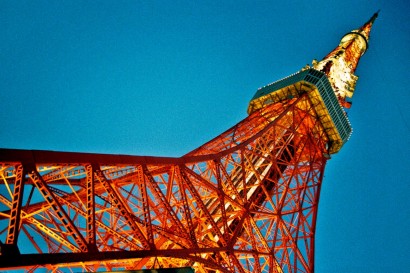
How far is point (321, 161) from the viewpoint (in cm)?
2859

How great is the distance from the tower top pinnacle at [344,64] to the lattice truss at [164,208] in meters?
6.25

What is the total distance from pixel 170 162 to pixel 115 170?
12.1ft

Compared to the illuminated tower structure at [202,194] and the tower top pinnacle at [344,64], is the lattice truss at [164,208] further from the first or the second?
the tower top pinnacle at [344,64]

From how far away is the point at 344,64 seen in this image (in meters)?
36.7

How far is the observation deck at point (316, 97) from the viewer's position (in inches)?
1113

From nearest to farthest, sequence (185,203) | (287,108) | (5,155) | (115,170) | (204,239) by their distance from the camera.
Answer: (5,155) → (185,203) → (115,170) → (204,239) → (287,108)

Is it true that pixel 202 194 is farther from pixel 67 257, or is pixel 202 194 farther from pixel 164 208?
pixel 67 257

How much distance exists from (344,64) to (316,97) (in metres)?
9.80

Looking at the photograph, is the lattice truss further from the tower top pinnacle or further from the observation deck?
the tower top pinnacle

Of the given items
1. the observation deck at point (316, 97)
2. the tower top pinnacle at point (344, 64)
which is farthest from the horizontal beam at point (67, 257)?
the tower top pinnacle at point (344, 64)

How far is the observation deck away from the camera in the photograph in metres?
28.3

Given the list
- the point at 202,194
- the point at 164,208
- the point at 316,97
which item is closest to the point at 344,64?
the point at 316,97

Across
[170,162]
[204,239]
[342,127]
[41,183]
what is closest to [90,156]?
[41,183]

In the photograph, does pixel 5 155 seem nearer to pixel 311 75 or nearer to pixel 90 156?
pixel 90 156
